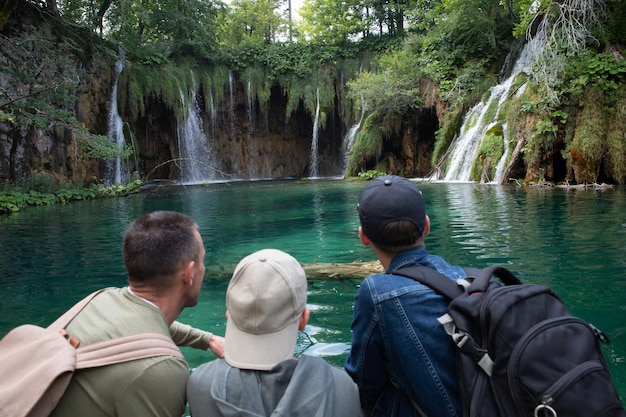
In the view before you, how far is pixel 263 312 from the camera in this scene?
157 cm

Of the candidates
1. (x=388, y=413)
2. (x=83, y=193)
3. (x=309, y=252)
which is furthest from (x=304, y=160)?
(x=388, y=413)

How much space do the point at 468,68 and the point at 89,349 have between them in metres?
22.4

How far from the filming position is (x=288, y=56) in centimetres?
2947

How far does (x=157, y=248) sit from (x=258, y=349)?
22.3 inches

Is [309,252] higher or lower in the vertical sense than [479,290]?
lower

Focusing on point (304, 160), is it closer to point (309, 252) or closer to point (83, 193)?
point (83, 193)

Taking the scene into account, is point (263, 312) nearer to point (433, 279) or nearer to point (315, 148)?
point (433, 279)

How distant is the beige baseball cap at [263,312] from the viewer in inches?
61.6

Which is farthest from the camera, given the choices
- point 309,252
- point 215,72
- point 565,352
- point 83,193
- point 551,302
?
point 215,72

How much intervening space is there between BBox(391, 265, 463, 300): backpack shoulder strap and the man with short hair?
2.75ft

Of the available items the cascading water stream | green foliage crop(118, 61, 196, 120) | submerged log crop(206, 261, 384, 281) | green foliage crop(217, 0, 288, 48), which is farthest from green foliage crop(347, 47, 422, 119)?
submerged log crop(206, 261, 384, 281)

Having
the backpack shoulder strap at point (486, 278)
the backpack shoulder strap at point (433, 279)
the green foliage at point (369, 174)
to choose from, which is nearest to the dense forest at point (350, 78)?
the green foliage at point (369, 174)

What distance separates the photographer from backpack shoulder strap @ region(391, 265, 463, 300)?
5.55ft

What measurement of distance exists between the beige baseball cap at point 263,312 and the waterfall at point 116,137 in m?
23.5
